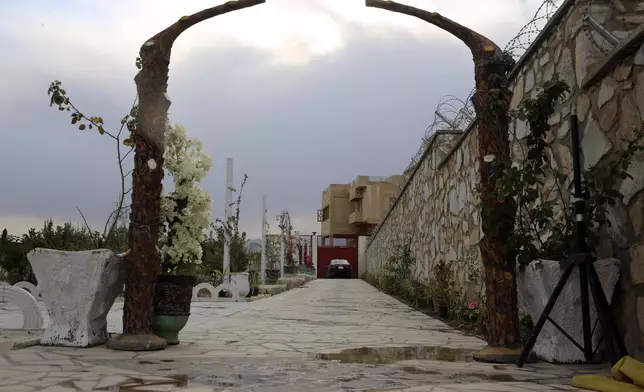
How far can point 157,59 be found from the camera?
4410 mm

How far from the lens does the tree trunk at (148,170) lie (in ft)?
13.8

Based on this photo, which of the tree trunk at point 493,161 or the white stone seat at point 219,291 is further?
the white stone seat at point 219,291

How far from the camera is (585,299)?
10.6ft

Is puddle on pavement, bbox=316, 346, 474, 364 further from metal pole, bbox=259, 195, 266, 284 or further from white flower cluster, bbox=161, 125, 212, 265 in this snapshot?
metal pole, bbox=259, 195, 266, 284

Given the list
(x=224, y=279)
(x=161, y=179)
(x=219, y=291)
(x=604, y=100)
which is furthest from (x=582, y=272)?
(x=224, y=279)

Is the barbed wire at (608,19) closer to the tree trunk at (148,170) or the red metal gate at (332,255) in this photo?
the tree trunk at (148,170)

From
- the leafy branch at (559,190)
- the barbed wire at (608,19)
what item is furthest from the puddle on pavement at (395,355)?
the barbed wire at (608,19)

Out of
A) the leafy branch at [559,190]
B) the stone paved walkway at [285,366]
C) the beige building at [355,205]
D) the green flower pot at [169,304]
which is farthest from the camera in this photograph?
the beige building at [355,205]

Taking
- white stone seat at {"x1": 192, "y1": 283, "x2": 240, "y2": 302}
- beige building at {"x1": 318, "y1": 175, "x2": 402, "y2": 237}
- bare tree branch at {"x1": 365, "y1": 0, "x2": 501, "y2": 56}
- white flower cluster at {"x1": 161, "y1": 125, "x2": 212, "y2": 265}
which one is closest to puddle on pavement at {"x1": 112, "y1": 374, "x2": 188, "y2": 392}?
white flower cluster at {"x1": 161, "y1": 125, "x2": 212, "y2": 265}

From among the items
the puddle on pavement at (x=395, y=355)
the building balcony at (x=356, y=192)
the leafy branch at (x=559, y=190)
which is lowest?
the puddle on pavement at (x=395, y=355)

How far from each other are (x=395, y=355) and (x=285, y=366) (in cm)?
99

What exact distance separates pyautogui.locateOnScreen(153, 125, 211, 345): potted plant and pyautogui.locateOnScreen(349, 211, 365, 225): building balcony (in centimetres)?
4140

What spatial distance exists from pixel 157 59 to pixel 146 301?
1.87 metres

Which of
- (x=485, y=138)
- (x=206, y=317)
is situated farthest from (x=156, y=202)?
(x=206, y=317)
